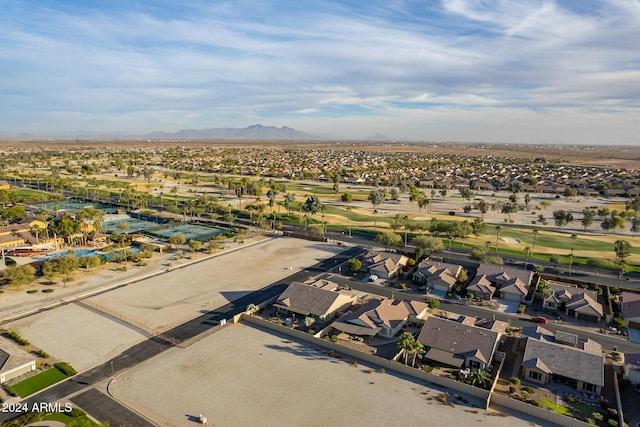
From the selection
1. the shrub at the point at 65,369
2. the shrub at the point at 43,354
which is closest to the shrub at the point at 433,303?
the shrub at the point at 65,369

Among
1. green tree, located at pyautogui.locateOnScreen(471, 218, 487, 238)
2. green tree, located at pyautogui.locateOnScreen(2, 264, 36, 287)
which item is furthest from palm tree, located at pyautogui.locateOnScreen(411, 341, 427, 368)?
green tree, located at pyautogui.locateOnScreen(2, 264, 36, 287)

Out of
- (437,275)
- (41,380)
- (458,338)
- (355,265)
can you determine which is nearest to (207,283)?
(355,265)

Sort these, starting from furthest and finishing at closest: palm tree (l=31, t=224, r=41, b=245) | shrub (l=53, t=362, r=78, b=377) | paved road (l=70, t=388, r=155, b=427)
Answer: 1. palm tree (l=31, t=224, r=41, b=245)
2. shrub (l=53, t=362, r=78, b=377)
3. paved road (l=70, t=388, r=155, b=427)

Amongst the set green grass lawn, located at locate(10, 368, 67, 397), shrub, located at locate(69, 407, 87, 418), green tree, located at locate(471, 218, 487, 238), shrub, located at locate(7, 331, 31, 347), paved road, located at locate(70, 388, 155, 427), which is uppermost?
green tree, located at locate(471, 218, 487, 238)

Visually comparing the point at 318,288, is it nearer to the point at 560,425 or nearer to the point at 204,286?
the point at 204,286

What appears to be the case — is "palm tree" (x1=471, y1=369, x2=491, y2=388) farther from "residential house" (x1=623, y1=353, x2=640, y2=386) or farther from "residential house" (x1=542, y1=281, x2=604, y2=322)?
"residential house" (x1=542, y1=281, x2=604, y2=322)

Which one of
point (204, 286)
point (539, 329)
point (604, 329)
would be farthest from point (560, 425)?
point (204, 286)

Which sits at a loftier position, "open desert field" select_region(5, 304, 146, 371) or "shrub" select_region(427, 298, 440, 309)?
"shrub" select_region(427, 298, 440, 309)
